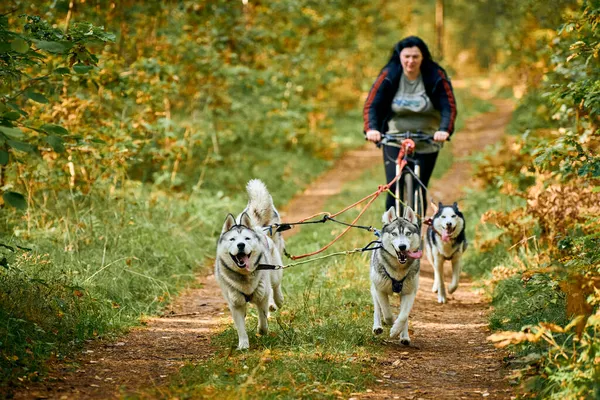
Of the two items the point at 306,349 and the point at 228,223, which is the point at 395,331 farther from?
the point at 228,223

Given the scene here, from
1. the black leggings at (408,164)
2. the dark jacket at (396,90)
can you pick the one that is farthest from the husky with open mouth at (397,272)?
the dark jacket at (396,90)

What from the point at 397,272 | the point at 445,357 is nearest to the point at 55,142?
the point at 397,272

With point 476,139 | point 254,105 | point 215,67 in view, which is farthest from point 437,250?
point 476,139

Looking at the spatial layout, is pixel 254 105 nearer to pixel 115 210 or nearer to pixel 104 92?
pixel 104 92

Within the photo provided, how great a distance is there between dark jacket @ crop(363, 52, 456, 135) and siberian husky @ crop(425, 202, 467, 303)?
2.80 ft

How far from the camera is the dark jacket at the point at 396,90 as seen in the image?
6805mm

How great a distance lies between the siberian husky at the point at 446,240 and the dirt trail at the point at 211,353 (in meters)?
0.23

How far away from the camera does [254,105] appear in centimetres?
1361

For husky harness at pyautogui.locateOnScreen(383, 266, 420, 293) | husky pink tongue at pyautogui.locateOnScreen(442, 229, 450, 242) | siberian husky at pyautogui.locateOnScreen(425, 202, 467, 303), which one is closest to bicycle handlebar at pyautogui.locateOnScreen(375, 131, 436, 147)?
siberian husky at pyautogui.locateOnScreen(425, 202, 467, 303)

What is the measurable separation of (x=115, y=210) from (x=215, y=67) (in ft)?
13.6

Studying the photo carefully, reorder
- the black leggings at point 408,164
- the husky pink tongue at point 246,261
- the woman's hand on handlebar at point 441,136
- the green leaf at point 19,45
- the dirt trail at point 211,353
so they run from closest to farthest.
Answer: the green leaf at point 19,45
the dirt trail at point 211,353
the husky pink tongue at point 246,261
the woman's hand on handlebar at point 441,136
the black leggings at point 408,164

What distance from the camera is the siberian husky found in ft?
22.2

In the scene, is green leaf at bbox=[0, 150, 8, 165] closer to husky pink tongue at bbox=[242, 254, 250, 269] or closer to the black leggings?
husky pink tongue at bbox=[242, 254, 250, 269]

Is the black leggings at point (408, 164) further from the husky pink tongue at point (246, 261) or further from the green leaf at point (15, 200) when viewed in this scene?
the green leaf at point (15, 200)
